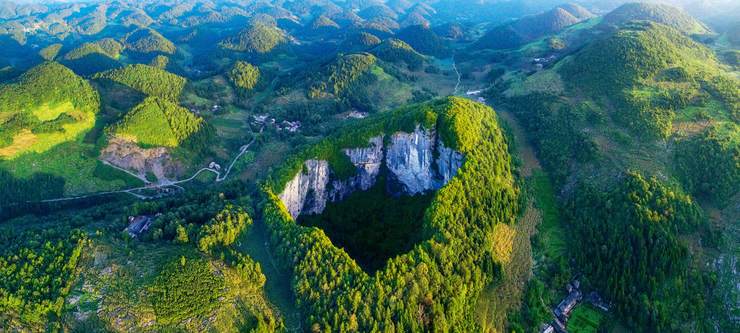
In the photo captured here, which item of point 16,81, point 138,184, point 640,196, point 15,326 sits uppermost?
point 640,196

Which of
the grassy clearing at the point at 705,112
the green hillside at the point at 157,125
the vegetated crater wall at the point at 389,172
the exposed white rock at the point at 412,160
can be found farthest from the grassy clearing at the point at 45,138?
the grassy clearing at the point at 705,112

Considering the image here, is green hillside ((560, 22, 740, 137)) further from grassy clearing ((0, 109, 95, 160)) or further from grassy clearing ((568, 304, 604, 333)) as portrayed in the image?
grassy clearing ((0, 109, 95, 160))

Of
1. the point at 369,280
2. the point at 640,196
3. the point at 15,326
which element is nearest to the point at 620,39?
the point at 640,196

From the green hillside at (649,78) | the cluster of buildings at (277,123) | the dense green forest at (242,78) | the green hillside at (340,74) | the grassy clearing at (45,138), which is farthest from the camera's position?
the dense green forest at (242,78)

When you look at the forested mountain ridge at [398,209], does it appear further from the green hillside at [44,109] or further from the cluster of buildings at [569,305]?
the green hillside at [44,109]

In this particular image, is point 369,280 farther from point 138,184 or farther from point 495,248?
point 138,184

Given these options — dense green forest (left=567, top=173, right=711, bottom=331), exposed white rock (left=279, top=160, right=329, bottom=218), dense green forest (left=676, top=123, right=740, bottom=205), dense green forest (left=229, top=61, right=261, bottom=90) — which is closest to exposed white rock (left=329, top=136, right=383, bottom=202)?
exposed white rock (left=279, top=160, right=329, bottom=218)
